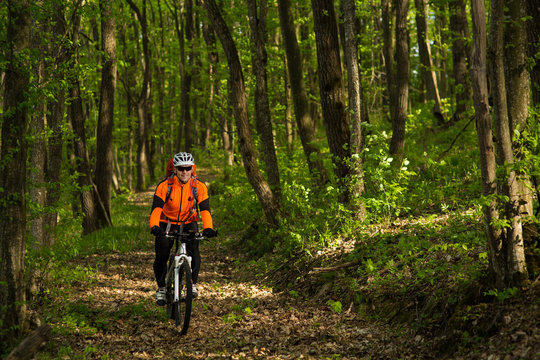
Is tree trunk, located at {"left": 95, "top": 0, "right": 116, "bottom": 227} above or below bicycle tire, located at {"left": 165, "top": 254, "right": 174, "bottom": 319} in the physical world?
above

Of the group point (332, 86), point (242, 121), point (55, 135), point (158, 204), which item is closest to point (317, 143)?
point (242, 121)

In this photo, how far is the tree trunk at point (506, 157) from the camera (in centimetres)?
462

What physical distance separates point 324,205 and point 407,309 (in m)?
4.89

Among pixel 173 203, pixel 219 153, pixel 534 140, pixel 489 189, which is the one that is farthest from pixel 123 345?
pixel 219 153

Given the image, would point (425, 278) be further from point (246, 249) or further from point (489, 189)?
point (246, 249)

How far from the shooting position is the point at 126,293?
8.34 meters

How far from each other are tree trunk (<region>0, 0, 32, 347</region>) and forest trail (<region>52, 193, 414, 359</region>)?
29.4 inches

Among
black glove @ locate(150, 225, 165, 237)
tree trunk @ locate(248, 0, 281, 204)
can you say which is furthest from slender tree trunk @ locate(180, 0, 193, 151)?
black glove @ locate(150, 225, 165, 237)

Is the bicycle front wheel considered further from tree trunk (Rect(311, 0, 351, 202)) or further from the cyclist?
tree trunk (Rect(311, 0, 351, 202))

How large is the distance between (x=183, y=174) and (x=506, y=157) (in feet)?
13.5

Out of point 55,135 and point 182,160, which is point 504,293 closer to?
point 182,160

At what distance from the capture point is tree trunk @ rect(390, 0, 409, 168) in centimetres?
1177

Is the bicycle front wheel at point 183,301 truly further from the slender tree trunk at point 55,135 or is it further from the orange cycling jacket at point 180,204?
the slender tree trunk at point 55,135

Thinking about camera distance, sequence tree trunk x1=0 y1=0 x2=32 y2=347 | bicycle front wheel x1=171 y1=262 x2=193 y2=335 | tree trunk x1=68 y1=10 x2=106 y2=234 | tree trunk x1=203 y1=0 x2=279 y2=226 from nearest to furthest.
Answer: tree trunk x1=0 y1=0 x2=32 y2=347, bicycle front wheel x1=171 y1=262 x2=193 y2=335, tree trunk x1=203 y1=0 x2=279 y2=226, tree trunk x1=68 y1=10 x2=106 y2=234
